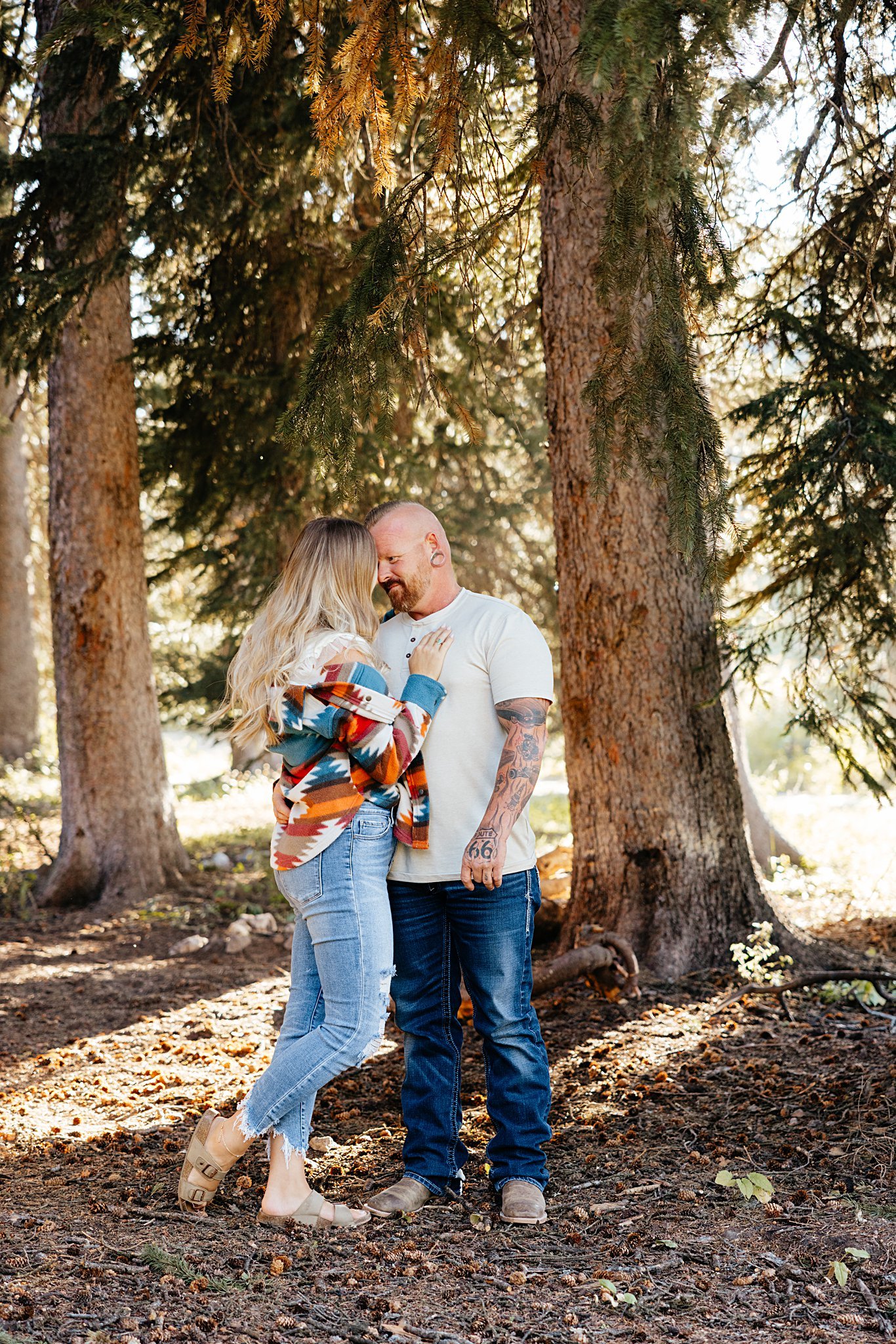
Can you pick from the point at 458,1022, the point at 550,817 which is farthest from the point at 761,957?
the point at 550,817

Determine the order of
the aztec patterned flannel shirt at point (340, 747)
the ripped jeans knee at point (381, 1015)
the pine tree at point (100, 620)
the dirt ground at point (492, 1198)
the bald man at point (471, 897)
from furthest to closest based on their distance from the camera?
the pine tree at point (100, 620), the bald man at point (471, 897), the ripped jeans knee at point (381, 1015), the aztec patterned flannel shirt at point (340, 747), the dirt ground at point (492, 1198)

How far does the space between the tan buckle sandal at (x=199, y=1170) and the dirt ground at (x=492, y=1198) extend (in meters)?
0.05

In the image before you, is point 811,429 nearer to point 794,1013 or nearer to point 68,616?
point 794,1013

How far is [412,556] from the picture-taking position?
3400 mm

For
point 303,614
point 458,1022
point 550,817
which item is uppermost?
point 303,614

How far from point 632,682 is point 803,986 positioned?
5.06ft

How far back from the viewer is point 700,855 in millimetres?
5035

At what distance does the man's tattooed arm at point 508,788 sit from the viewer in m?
3.12

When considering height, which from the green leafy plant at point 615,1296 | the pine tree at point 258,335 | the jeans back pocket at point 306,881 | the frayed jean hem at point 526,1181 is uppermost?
the pine tree at point 258,335

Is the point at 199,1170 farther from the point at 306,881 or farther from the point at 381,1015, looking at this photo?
the point at 306,881

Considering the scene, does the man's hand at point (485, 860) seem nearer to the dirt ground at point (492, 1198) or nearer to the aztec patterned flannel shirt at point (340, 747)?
the aztec patterned flannel shirt at point (340, 747)

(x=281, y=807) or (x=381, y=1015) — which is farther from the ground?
(x=281, y=807)

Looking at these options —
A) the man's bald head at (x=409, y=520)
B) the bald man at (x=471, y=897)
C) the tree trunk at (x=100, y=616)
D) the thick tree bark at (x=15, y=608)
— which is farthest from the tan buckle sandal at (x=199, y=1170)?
the thick tree bark at (x=15, y=608)

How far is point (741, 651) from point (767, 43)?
97.4 inches
